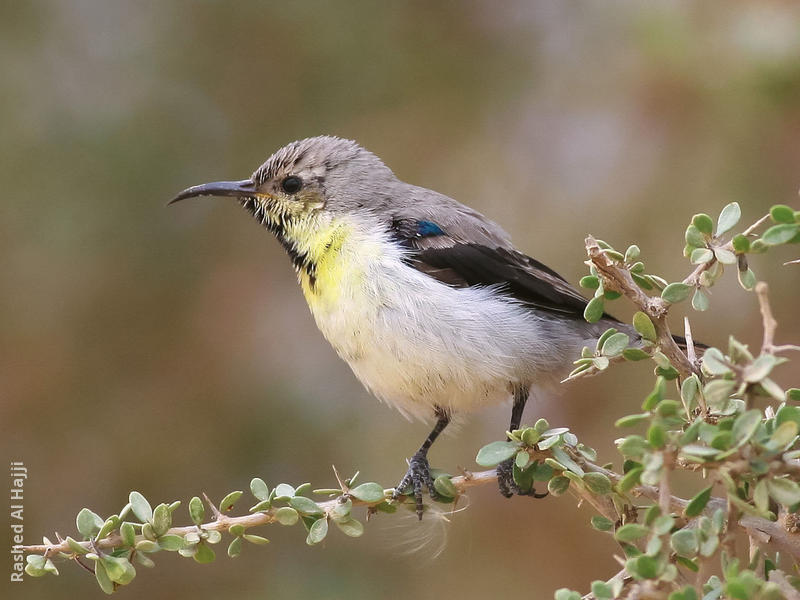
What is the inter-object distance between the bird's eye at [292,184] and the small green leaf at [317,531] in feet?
6.73

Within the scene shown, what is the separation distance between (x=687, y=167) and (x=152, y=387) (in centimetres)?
310

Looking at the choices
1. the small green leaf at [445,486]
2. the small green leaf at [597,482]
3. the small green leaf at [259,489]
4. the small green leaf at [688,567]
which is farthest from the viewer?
the small green leaf at [445,486]

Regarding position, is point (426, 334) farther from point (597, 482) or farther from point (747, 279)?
point (747, 279)

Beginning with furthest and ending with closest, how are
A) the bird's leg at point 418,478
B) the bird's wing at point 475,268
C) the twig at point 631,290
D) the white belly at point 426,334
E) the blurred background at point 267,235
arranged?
the blurred background at point 267,235 < the bird's wing at point 475,268 < the white belly at point 426,334 < the bird's leg at point 418,478 < the twig at point 631,290

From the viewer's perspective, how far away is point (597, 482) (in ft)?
6.70

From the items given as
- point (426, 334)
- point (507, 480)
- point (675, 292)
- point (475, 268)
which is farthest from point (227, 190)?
point (675, 292)

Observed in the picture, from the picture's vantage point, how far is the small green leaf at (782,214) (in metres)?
1.79

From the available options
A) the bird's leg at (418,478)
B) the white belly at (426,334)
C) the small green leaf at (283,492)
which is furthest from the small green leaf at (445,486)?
the white belly at (426,334)

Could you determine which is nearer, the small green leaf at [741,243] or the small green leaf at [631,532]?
the small green leaf at [631,532]

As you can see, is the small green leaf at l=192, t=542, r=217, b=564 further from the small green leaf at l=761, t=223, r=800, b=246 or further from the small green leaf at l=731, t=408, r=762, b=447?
the small green leaf at l=761, t=223, r=800, b=246

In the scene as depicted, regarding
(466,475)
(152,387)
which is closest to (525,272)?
(466,475)

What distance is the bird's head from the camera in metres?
4.00

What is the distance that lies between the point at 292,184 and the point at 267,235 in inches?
77.0

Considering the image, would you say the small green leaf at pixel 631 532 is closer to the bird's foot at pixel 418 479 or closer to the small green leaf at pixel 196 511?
the small green leaf at pixel 196 511
